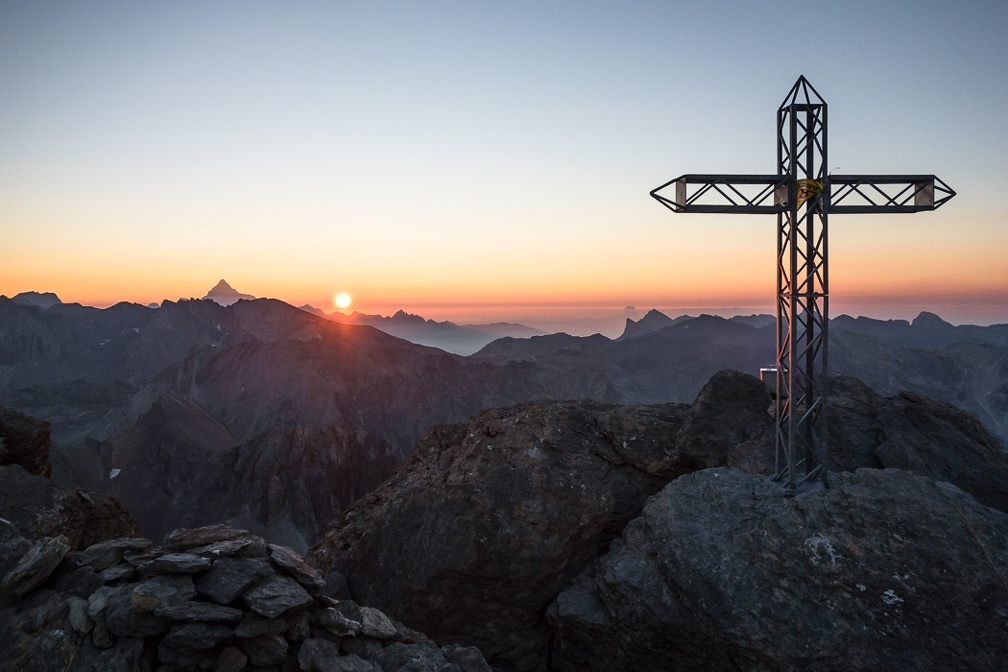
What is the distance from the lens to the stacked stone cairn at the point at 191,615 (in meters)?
7.91

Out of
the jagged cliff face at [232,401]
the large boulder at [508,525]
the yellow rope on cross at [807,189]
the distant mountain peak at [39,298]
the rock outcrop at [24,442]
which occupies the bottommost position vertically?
the jagged cliff face at [232,401]

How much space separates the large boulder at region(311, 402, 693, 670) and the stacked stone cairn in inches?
135

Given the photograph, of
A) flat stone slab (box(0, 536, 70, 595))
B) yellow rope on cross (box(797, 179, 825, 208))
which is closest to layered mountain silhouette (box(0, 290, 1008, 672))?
flat stone slab (box(0, 536, 70, 595))

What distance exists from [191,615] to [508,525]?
7.26m

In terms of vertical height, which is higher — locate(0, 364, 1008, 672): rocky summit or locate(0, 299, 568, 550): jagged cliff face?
locate(0, 364, 1008, 672): rocky summit

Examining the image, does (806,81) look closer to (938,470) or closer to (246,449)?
(938,470)

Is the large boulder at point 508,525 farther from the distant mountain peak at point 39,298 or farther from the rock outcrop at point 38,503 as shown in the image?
the distant mountain peak at point 39,298

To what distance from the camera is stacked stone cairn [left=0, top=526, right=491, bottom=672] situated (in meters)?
7.91

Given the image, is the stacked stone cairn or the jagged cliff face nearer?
the stacked stone cairn

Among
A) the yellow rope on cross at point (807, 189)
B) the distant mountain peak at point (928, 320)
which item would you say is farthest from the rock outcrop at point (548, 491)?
the distant mountain peak at point (928, 320)

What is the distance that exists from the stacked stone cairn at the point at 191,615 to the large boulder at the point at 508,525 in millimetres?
3433

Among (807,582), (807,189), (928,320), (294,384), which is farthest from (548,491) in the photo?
(928,320)

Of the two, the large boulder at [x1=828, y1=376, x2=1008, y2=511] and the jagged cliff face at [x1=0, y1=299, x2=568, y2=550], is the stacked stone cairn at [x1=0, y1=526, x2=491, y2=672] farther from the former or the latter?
the jagged cliff face at [x1=0, y1=299, x2=568, y2=550]

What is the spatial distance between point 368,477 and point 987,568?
7290cm
